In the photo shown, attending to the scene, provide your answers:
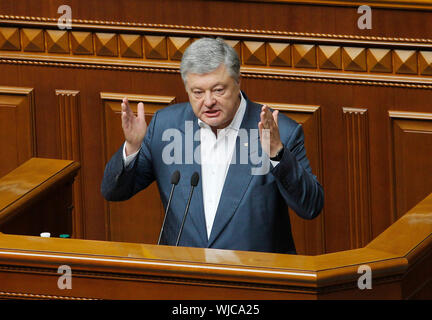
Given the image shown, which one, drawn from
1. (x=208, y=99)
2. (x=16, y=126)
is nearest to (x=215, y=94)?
(x=208, y=99)

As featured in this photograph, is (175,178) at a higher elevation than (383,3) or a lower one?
lower

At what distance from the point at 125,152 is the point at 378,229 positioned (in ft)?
4.91

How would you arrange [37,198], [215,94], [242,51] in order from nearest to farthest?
[215,94] < [37,198] < [242,51]

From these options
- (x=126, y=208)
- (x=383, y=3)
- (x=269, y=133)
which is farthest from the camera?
(x=126, y=208)

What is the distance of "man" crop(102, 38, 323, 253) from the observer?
170 inches

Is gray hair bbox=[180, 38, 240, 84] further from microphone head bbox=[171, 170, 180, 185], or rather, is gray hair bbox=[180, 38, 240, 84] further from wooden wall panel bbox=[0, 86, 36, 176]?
wooden wall panel bbox=[0, 86, 36, 176]

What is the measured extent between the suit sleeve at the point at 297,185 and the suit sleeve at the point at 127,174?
48 cm

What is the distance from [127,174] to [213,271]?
2.57 feet

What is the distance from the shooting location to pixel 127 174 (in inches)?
174

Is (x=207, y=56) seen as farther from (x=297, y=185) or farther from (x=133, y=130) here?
(x=297, y=185)

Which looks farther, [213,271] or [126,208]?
[126,208]

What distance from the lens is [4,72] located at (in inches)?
230
